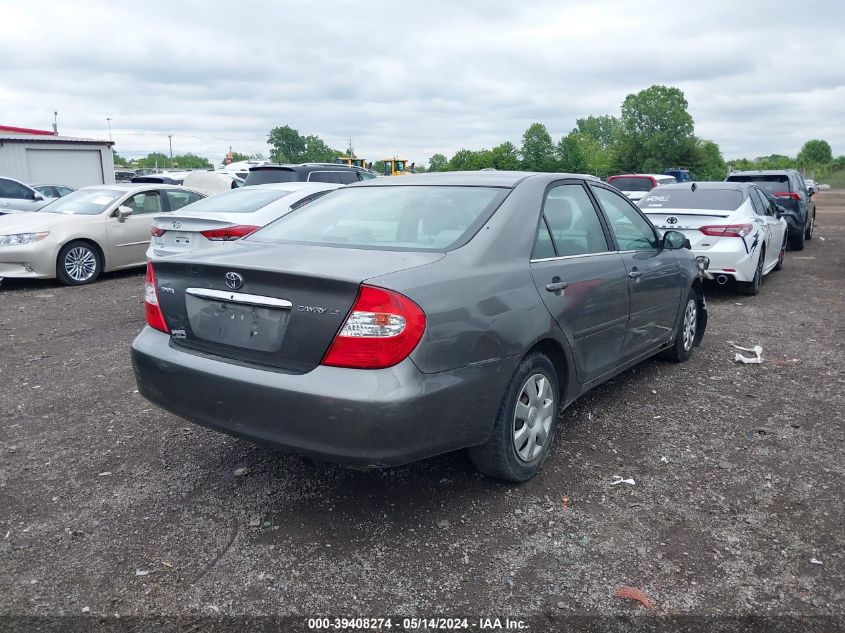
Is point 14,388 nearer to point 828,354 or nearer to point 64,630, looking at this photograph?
point 64,630

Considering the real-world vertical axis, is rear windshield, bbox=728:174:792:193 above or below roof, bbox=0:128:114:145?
below

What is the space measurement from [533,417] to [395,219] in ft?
4.32

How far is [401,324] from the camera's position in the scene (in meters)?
2.83

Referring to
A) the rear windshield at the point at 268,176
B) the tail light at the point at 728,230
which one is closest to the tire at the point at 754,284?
the tail light at the point at 728,230

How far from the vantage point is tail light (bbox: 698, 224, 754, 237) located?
8.46 m

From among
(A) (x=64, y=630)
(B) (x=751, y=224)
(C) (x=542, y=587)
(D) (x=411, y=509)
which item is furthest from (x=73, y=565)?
(B) (x=751, y=224)

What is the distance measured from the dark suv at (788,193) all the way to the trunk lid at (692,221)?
6409 millimetres

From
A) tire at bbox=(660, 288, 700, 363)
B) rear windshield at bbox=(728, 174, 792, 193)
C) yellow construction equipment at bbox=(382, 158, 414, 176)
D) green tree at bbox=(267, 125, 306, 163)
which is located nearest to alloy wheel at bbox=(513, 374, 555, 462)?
tire at bbox=(660, 288, 700, 363)

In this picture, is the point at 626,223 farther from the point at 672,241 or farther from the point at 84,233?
the point at 84,233

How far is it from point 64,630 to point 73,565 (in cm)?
45

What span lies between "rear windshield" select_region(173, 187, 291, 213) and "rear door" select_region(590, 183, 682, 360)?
504 centimetres

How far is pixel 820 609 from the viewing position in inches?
105

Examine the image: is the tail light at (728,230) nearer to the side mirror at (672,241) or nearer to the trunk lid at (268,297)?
the side mirror at (672,241)

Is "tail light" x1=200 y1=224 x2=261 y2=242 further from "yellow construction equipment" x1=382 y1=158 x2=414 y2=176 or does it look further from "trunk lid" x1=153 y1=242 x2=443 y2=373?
"yellow construction equipment" x1=382 y1=158 x2=414 y2=176
